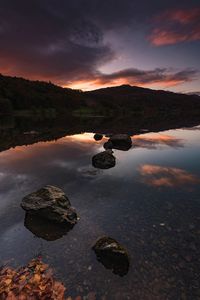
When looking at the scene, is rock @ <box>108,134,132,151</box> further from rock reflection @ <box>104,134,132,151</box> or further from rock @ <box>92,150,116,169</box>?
rock @ <box>92,150,116,169</box>

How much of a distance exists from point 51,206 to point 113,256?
3.56 meters

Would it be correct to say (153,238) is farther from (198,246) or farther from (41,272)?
(41,272)

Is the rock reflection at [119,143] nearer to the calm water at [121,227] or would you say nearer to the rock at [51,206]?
the calm water at [121,227]

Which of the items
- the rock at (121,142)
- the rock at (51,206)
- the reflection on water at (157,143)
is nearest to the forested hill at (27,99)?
the reflection on water at (157,143)

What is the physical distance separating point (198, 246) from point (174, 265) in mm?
1426

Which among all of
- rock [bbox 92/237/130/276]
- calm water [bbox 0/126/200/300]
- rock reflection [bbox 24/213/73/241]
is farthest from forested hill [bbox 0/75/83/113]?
rock [bbox 92/237/130/276]

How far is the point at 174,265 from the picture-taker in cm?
728

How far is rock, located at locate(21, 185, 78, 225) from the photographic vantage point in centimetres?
966

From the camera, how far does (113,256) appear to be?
24.6ft

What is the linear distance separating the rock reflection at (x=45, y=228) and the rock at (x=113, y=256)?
1.90 m

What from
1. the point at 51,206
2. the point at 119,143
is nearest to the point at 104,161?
the point at 51,206

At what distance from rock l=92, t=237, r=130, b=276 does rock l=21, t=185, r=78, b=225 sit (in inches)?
90.0

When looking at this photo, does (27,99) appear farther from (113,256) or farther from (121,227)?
(113,256)

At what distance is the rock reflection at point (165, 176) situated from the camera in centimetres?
1469
